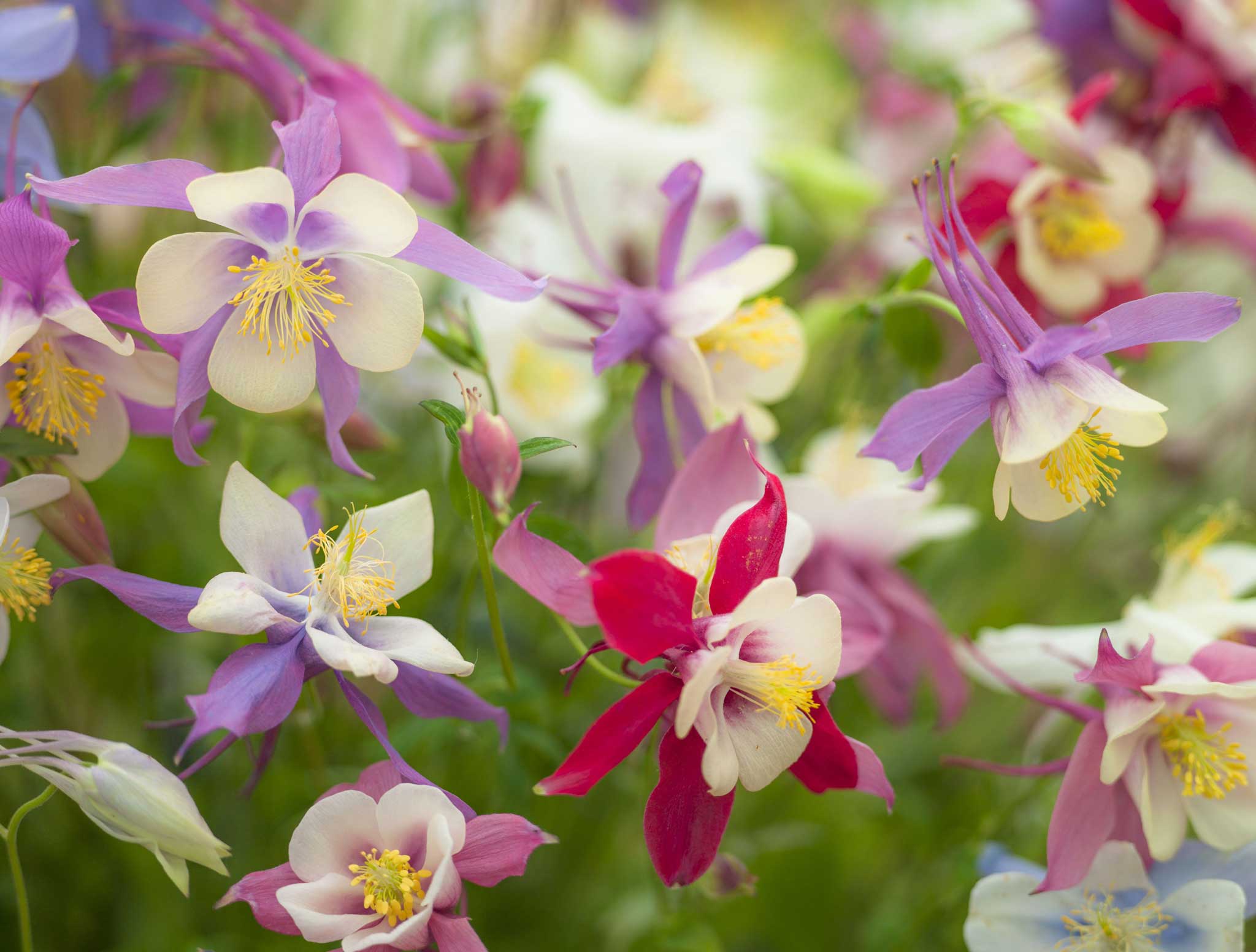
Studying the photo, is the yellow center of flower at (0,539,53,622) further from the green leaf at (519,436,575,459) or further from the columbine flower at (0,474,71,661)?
the green leaf at (519,436,575,459)

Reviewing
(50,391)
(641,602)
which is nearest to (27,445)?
(50,391)

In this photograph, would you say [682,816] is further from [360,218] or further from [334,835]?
[360,218]

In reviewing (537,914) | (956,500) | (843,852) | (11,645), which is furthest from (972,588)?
(11,645)

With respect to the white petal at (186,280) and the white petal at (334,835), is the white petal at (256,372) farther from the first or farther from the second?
the white petal at (334,835)

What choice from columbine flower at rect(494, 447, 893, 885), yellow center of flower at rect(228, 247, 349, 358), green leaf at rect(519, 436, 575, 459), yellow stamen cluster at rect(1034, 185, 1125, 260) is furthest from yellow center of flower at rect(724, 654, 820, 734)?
yellow stamen cluster at rect(1034, 185, 1125, 260)

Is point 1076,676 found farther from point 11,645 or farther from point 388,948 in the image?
point 11,645

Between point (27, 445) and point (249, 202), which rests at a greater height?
point (249, 202)
